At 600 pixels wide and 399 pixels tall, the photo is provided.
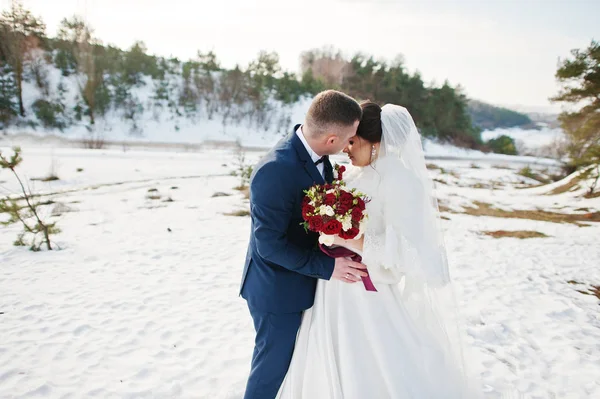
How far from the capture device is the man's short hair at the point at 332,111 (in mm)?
2123

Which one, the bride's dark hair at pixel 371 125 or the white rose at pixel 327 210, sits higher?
the bride's dark hair at pixel 371 125

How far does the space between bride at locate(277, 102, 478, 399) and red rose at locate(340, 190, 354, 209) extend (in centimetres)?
31

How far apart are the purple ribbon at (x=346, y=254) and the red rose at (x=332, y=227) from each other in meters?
0.28

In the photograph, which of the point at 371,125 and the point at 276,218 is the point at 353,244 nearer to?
the point at 276,218

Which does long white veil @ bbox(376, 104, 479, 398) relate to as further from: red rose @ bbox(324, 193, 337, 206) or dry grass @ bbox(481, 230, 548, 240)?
dry grass @ bbox(481, 230, 548, 240)

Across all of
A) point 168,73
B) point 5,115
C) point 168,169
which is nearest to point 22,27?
point 5,115

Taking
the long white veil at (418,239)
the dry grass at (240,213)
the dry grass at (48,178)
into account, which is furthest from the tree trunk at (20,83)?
the long white veil at (418,239)

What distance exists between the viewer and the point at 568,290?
228 inches

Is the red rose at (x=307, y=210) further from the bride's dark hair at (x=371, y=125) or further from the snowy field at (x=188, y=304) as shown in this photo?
the snowy field at (x=188, y=304)

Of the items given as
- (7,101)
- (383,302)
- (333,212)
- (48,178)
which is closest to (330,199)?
(333,212)

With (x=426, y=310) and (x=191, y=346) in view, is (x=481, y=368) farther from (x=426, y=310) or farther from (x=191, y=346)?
(x=191, y=346)

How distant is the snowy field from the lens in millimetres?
3479

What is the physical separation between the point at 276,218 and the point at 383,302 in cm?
98

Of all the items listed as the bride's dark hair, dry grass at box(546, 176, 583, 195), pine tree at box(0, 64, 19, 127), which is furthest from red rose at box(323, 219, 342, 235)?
pine tree at box(0, 64, 19, 127)
